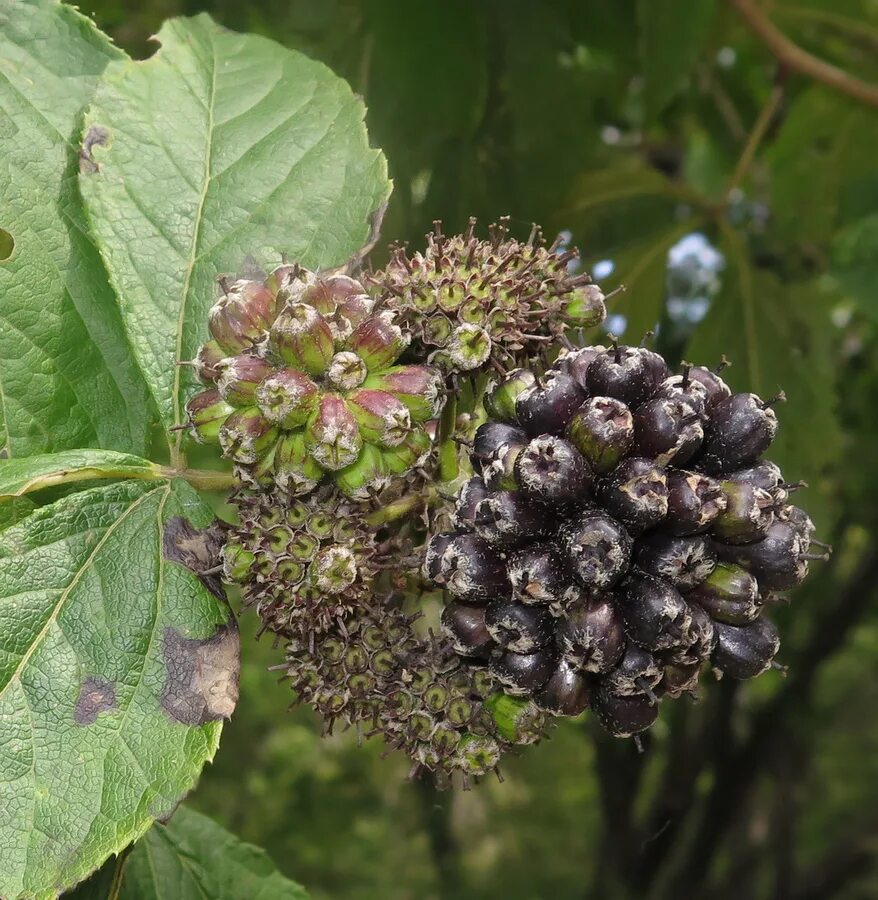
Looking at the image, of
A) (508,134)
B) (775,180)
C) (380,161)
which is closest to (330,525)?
(380,161)

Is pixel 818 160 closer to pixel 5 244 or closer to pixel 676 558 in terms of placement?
pixel 676 558

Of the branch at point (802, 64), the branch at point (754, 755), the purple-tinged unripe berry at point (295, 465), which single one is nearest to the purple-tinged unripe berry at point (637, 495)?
the purple-tinged unripe berry at point (295, 465)

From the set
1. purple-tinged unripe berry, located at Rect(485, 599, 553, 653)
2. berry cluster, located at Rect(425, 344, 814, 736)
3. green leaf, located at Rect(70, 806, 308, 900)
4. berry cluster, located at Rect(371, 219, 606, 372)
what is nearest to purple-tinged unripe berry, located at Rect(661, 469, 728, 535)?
berry cluster, located at Rect(425, 344, 814, 736)

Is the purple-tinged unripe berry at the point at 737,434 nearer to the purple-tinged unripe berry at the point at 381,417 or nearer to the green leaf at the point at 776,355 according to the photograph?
the purple-tinged unripe berry at the point at 381,417

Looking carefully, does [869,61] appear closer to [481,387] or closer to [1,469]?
[481,387]

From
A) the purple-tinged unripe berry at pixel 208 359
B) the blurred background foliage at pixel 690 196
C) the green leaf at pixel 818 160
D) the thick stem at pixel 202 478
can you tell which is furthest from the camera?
the green leaf at pixel 818 160
